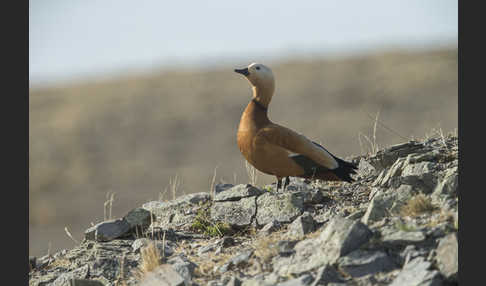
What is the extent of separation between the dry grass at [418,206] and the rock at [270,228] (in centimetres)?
166

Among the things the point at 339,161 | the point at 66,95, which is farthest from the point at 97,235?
the point at 66,95

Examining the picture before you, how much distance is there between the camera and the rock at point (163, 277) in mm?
6152

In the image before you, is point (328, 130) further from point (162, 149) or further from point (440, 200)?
point (440, 200)

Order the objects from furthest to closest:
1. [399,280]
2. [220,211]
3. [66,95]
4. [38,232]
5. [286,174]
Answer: [66,95] < [38,232] < [220,211] < [286,174] < [399,280]

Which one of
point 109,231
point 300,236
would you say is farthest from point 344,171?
point 109,231

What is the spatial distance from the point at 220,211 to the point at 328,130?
18.3 metres

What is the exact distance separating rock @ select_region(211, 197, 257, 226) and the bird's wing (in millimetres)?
935

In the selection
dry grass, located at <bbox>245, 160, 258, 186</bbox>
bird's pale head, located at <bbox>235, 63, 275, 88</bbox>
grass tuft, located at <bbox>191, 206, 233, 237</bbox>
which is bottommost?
grass tuft, located at <bbox>191, 206, 233, 237</bbox>

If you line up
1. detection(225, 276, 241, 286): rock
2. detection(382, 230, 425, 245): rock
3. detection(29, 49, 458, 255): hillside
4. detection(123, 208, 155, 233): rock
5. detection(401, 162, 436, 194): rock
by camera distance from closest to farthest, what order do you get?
1. detection(382, 230, 425, 245): rock
2. detection(225, 276, 241, 286): rock
3. detection(401, 162, 436, 194): rock
4. detection(123, 208, 155, 233): rock
5. detection(29, 49, 458, 255): hillside

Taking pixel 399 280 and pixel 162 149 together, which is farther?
pixel 162 149

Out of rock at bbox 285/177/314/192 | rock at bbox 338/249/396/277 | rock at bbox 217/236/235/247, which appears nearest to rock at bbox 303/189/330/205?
rock at bbox 285/177/314/192

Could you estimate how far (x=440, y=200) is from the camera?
647 centimetres

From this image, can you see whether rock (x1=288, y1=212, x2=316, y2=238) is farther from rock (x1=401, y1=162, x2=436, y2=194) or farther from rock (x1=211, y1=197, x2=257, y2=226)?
rock (x1=401, y1=162, x2=436, y2=194)

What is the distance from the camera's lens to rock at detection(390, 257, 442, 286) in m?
5.13
